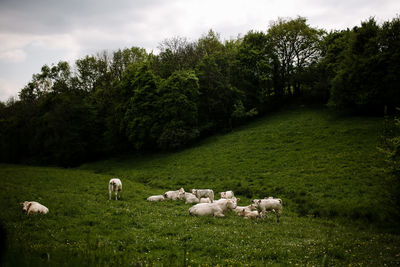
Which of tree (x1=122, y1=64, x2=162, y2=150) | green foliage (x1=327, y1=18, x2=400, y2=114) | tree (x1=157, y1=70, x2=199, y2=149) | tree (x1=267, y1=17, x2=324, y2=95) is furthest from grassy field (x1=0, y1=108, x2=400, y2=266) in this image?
tree (x1=267, y1=17, x2=324, y2=95)

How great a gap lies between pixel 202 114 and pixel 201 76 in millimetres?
7505

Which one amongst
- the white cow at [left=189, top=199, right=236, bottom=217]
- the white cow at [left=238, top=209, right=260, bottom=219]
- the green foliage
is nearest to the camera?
the white cow at [left=238, top=209, right=260, bottom=219]

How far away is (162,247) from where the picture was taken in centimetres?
800

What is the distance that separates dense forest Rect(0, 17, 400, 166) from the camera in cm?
Answer: 3359

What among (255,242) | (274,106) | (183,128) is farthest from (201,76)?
(255,242)

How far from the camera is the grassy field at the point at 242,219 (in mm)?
7254

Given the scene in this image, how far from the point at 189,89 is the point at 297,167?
24603 millimetres

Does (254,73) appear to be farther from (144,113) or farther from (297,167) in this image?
(297,167)

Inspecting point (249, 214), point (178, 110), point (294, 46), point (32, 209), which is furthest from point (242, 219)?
point (294, 46)

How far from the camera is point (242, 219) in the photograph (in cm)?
1251

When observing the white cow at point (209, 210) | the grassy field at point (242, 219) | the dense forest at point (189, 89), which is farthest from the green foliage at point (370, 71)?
the white cow at point (209, 210)

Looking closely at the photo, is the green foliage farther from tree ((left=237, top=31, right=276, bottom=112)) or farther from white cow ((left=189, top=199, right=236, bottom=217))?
white cow ((left=189, top=199, right=236, bottom=217))

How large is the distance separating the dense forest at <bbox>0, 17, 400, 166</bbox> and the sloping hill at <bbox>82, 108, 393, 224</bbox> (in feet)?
18.2

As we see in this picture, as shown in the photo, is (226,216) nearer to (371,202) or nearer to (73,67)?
(371,202)
